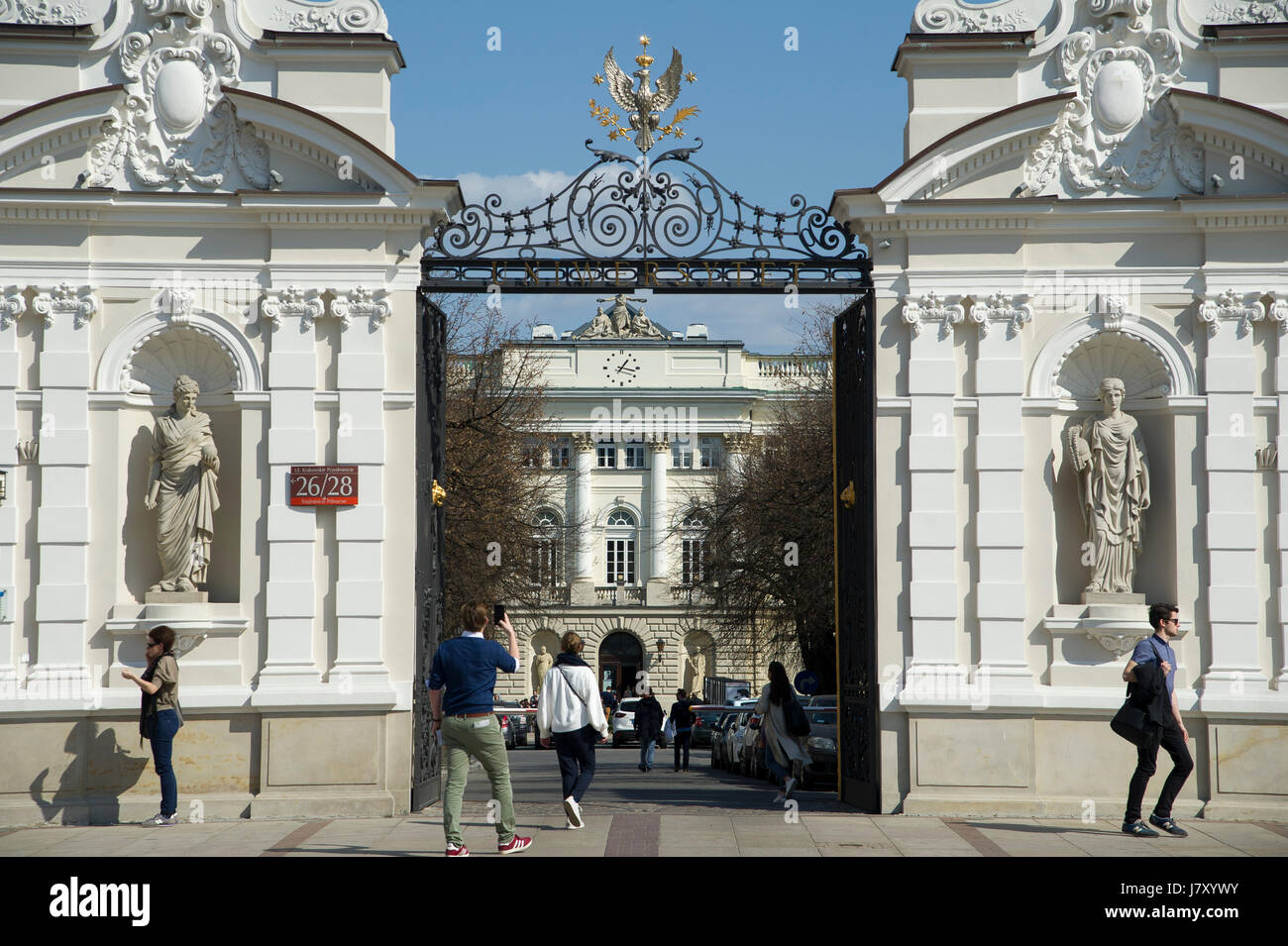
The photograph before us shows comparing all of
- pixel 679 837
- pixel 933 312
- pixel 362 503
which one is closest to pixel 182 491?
pixel 362 503

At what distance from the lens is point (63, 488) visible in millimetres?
14219

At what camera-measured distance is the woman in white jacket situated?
13.2 meters

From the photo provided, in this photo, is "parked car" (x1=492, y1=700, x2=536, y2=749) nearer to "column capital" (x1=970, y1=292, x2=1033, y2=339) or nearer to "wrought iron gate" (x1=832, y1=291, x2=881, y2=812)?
"wrought iron gate" (x1=832, y1=291, x2=881, y2=812)

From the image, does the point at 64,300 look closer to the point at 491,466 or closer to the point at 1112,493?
the point at 1112,493


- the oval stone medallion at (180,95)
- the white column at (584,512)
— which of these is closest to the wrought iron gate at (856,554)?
the oval stone medallion at (180,95)

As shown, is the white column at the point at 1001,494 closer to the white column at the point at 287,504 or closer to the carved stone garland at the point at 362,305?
the carved stone garland at the point at 362,305

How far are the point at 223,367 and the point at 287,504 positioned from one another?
1600 mm

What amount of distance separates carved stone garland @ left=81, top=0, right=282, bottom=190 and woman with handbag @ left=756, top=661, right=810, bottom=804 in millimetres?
7754

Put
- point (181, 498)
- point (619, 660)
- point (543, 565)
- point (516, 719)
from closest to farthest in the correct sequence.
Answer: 1. point (181, 498)
2. point (543, 565)
3. point (516, 719)
4. point (619, 660)

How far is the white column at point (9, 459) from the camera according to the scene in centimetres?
1406

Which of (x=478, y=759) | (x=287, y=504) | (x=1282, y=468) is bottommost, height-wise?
(x=478, y=759)

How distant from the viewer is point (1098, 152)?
1447 cm

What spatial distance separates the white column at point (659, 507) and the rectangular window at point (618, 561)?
953 mm

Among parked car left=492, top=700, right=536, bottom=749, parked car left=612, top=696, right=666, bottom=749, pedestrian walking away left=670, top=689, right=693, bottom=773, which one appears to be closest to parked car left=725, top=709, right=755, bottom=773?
pedestrian walking away left=670, top=689, right=693, bottom=773
